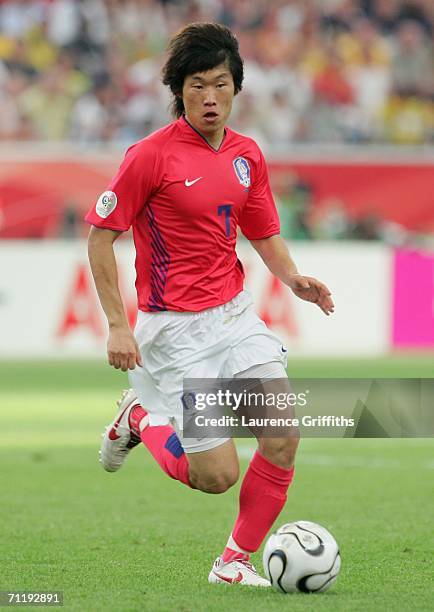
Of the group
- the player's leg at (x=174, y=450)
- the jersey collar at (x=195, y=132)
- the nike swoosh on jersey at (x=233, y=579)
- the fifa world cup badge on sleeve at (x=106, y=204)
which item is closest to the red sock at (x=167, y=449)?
the player's leg at (x=174, y=450)

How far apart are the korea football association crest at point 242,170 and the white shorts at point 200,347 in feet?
1.59

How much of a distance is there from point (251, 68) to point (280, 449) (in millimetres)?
17066

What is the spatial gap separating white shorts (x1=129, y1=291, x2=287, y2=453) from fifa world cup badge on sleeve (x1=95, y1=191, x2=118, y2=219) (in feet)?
1.80

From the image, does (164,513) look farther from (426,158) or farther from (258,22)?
(258,22)

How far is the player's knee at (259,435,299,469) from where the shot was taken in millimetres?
5512

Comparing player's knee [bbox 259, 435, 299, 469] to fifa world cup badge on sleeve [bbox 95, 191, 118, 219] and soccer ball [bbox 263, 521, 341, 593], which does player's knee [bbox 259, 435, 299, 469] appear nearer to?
soccer ball [bbox 263, 521, 341, 593]

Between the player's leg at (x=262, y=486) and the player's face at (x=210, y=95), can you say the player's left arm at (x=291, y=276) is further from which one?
the player's face at (x=210, y=95)

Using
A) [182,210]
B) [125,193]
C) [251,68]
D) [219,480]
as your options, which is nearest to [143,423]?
[219,480]

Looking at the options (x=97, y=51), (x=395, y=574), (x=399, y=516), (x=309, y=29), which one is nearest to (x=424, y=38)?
(x=309, y=29)

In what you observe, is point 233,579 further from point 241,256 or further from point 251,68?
point 251,68

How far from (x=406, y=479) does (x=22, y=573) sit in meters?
3.87

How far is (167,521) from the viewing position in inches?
288

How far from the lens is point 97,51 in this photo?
888 inches

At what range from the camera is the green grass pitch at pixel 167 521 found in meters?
5.25
